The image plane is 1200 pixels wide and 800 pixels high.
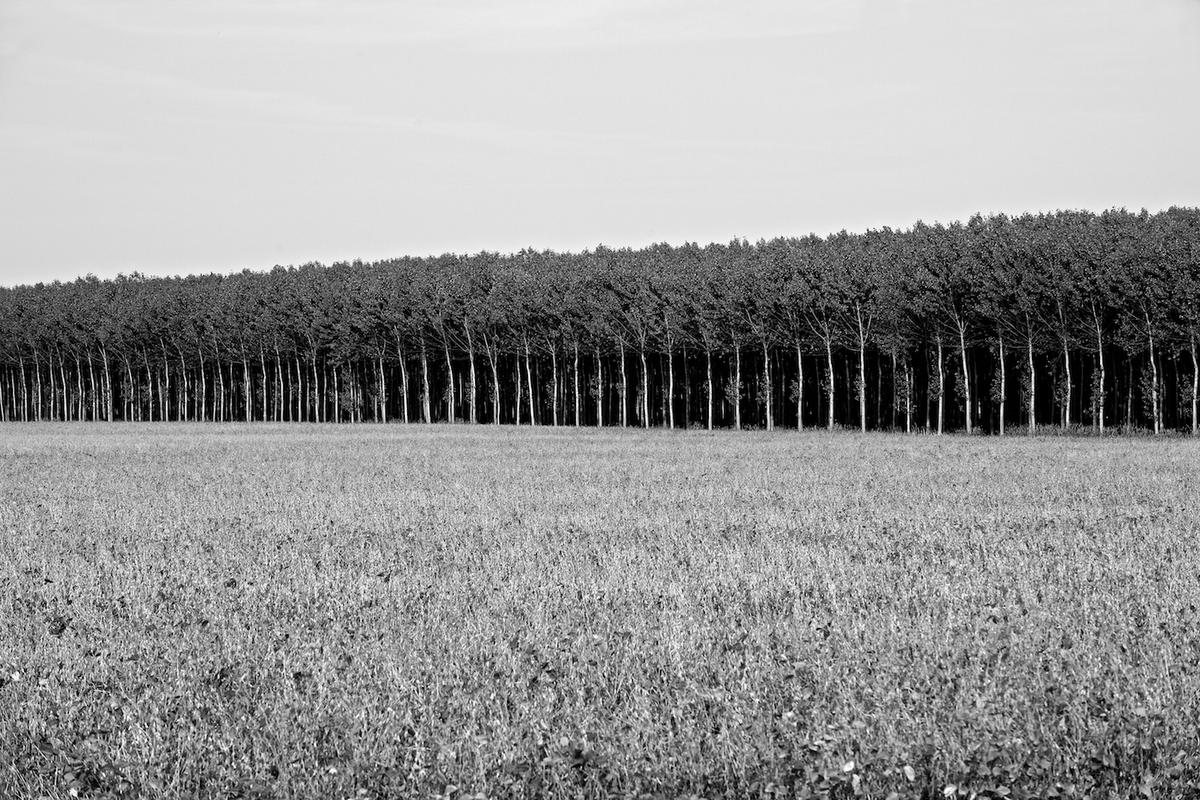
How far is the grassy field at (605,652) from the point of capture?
310 inches

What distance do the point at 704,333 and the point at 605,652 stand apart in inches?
3317

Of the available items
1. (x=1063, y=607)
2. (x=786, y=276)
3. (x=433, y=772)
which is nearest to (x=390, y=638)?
(x=433, y=772)

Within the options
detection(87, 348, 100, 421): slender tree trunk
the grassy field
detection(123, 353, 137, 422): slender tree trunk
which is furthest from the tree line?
the grassy field

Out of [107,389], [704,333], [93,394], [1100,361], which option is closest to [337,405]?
[93,394]

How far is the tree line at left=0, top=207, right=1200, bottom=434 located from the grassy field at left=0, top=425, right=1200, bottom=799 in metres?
53.7

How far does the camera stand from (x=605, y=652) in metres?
10.8

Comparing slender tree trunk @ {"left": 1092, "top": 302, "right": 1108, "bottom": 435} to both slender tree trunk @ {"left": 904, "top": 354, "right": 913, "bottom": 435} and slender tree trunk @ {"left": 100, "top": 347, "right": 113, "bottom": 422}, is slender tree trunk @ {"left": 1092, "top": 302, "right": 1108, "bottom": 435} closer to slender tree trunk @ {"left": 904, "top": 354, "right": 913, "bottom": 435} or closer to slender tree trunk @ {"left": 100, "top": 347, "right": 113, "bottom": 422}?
slender tree trunk @ {"left": 904, "top": 354, "right": 913, "bottom": 435}

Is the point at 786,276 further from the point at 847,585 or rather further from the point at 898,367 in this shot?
the point at 847,585

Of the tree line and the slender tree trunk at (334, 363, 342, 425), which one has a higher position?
the tree line

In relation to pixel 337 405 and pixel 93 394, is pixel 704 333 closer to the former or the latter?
pixel 337 405

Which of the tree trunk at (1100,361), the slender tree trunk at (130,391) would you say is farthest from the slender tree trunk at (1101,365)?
the slender tree trunk at (130,391)

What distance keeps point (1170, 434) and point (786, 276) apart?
3039cm

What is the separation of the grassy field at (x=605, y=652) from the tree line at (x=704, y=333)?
53.7 metres

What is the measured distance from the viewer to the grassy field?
7.88 m
